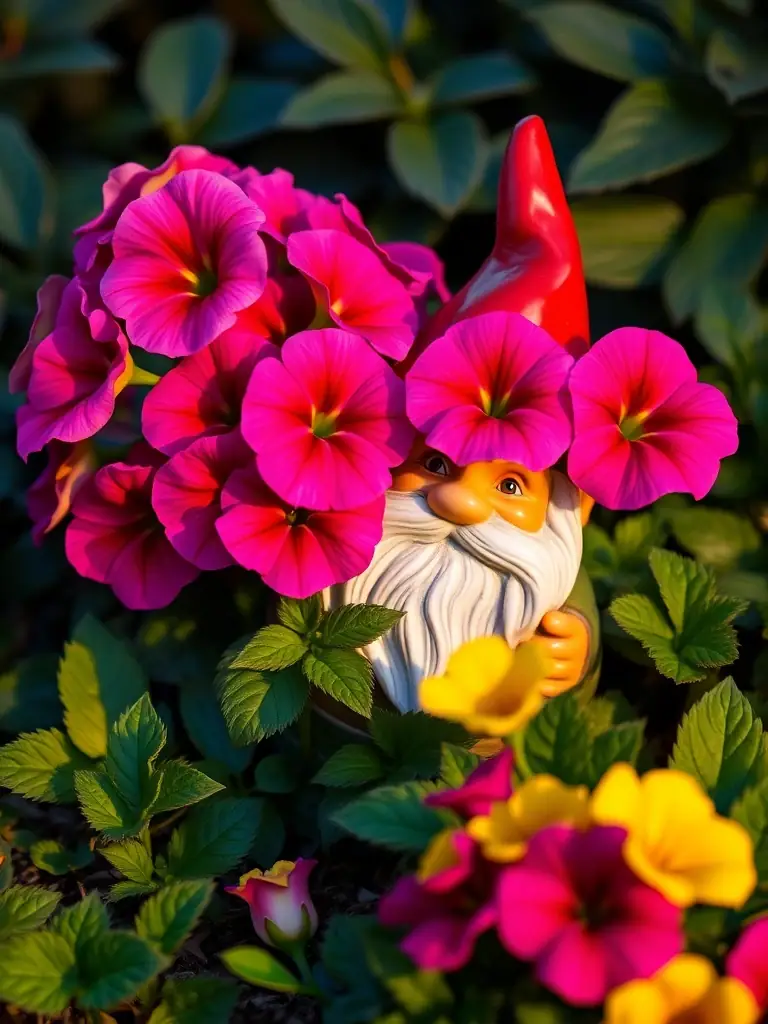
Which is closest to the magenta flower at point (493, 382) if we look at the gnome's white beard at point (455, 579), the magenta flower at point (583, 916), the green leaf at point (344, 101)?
the gnome's white beard at point (455, 579)

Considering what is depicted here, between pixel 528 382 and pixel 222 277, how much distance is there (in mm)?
388

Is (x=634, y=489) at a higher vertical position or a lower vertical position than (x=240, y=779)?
higher

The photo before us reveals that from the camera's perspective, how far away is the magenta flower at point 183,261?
1.32 m

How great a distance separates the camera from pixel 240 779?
1502mm

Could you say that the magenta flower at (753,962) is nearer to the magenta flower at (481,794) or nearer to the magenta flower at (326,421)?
the magenta flower at (481,794)

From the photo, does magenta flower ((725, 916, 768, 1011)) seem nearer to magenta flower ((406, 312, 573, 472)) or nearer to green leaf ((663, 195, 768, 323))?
magenta flower ((406, 312, 573, 472))

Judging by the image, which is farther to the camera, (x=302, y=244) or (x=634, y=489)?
(x=302, y=244)

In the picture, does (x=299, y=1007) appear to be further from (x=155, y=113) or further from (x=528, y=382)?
(x=155, y=113)

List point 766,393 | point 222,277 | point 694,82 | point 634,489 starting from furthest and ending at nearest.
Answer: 1. point 694,82
2. point 766,393
3. point 222,277
4. point 634,489

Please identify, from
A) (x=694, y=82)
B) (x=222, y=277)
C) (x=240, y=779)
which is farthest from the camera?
(x=694, y=82)

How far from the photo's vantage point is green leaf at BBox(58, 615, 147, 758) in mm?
1490

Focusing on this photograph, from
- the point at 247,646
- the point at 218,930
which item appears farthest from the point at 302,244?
the point at 218,930

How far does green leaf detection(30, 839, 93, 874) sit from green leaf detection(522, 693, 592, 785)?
654 mm

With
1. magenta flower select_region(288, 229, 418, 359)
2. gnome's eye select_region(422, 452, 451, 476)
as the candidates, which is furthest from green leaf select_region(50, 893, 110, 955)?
magenta flower select_region(288, 229, 418, 359)
